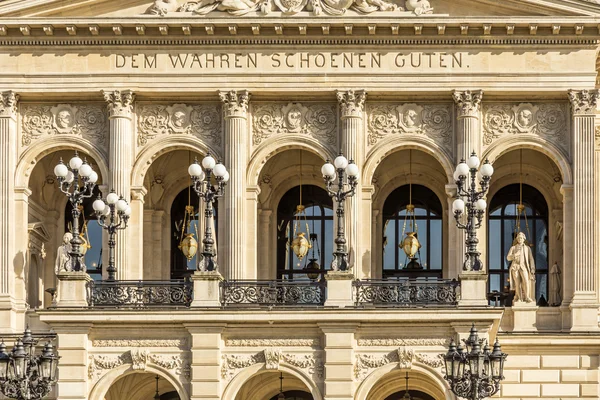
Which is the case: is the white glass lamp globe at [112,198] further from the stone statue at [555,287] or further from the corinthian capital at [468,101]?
the stone statue at [555,287]

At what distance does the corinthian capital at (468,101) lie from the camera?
69.1 m

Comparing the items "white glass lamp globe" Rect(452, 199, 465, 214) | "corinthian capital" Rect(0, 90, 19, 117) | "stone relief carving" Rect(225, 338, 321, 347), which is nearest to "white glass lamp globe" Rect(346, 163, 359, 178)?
"white glass lamp globe" Rect(452, 199, 465, 214)

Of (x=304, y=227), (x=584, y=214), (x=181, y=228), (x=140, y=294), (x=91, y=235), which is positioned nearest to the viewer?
(x=140, y=294)

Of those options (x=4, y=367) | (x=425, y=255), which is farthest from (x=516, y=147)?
(x=4, y=367)

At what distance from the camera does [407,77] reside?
69.2 metres

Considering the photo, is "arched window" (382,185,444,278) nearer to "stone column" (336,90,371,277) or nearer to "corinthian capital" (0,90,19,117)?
"stone column" (336,90,371,277)

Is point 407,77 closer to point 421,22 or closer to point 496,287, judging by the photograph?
point 421,22

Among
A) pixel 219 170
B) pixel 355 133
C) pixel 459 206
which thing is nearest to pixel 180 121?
pixel 355 133

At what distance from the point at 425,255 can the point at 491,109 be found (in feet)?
21.0

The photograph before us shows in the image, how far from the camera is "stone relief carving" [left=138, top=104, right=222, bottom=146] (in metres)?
69.9

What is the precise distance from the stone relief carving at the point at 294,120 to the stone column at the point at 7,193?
762 centimetres

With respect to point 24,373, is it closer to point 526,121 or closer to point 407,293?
point 407,293

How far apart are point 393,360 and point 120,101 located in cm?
1476

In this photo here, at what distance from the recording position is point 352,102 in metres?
69.4
